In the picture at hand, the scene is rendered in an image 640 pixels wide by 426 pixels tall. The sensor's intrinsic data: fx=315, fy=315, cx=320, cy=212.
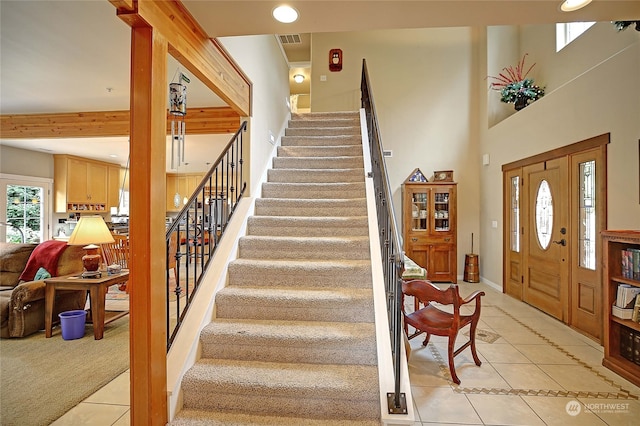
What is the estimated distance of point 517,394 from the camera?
235 centimetres

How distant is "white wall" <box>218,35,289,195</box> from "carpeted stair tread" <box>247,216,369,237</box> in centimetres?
45

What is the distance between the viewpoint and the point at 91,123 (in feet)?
14.9

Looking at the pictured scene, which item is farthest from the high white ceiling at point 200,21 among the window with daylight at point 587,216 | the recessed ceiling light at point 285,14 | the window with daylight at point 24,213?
the window with daylight at point 24,213

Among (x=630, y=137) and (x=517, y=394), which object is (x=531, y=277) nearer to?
(x=630, y=137)

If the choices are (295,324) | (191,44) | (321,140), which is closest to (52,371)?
(295,324)

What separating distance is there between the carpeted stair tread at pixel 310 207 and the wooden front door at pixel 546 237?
253 cm

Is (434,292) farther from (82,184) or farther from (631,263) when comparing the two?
(82,184)

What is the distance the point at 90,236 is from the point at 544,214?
549 cm

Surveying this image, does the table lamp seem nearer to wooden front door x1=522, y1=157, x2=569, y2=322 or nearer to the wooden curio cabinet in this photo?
the wooden curio cabinet

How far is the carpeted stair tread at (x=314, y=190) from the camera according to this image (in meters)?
3.81

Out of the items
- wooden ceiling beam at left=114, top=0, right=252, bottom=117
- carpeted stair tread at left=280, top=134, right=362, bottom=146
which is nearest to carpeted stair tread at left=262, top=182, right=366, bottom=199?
wooden ceiling beam at left=114, top=0, right=252, bottom=117

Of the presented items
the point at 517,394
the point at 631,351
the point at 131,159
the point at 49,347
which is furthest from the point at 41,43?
the point at 631,351

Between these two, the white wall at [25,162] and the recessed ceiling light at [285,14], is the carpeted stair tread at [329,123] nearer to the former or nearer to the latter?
the recessed ceiling light at [285,14]

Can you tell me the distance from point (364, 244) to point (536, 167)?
10.3 ft
